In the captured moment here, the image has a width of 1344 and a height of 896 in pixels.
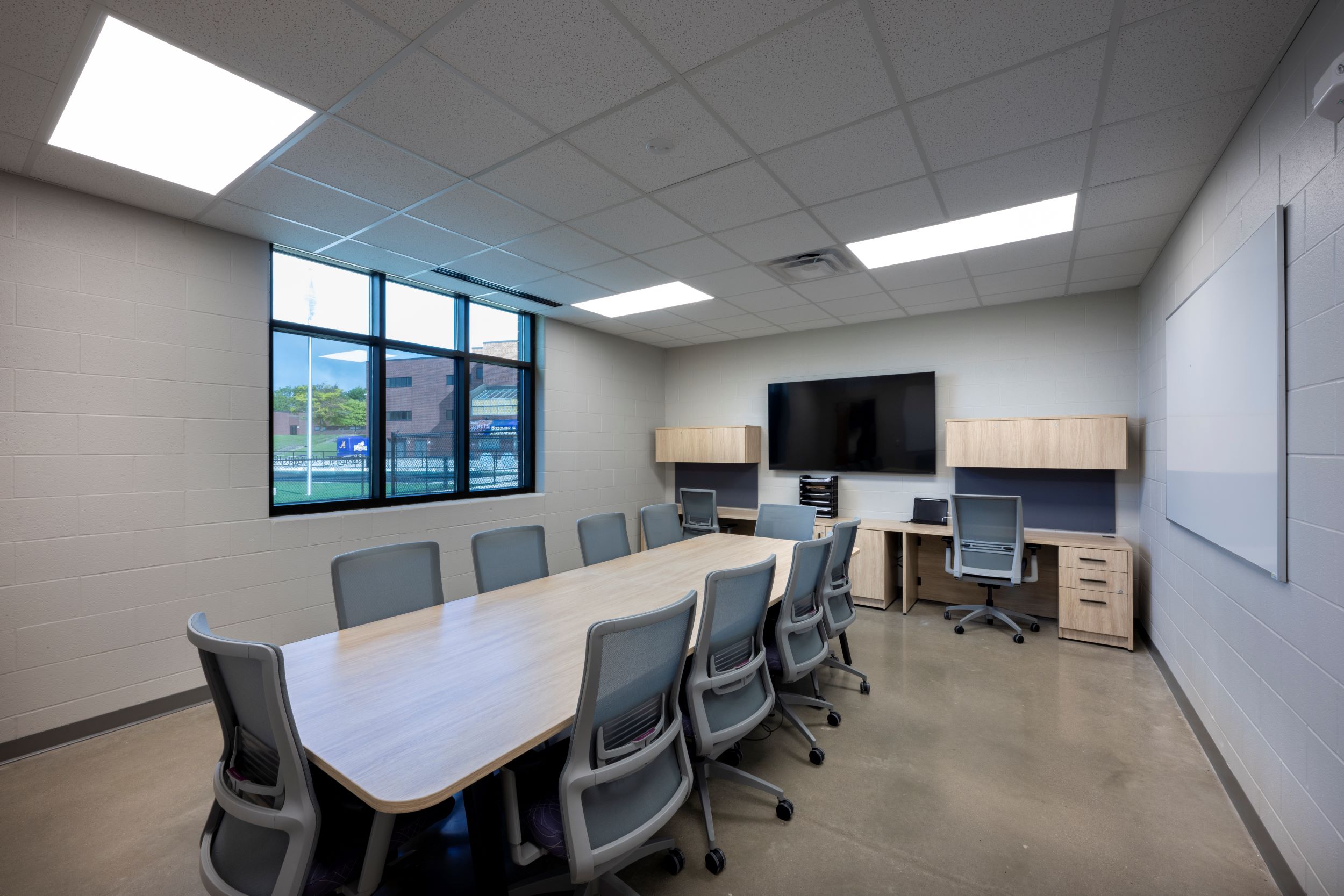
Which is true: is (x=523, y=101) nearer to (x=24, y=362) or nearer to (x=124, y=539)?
(x=24, y=362)

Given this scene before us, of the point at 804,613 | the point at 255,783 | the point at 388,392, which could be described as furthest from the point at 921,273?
the point at 255,783

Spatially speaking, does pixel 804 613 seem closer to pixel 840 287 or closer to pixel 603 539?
pixel 603 539

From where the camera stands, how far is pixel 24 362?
264cm

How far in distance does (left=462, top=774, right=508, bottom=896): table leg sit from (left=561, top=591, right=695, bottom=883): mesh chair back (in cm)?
25

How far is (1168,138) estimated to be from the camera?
2295 mm

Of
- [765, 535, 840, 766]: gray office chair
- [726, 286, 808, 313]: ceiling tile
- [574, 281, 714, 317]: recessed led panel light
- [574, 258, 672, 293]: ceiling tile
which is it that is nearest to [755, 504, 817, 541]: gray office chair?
[765, 535, 840, 766]: gray office chair

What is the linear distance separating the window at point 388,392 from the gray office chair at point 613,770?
305cm

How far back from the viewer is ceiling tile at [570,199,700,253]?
9.88 ft

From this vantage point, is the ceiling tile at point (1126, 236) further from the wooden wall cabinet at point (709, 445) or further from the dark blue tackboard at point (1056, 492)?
the wooden wall cabinet at point (709, 445)

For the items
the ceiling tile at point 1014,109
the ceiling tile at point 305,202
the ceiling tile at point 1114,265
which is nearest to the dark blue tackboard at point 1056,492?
the ceiling tile at point 1114,265

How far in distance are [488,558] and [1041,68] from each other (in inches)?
124

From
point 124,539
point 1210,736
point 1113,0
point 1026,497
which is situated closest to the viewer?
point 1113,0

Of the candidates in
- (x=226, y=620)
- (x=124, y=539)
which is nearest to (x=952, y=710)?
(x=226, y=620)

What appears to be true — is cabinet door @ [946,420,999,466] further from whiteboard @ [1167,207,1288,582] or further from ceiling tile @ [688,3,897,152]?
ceiling tile @ [688,3,897,152]
